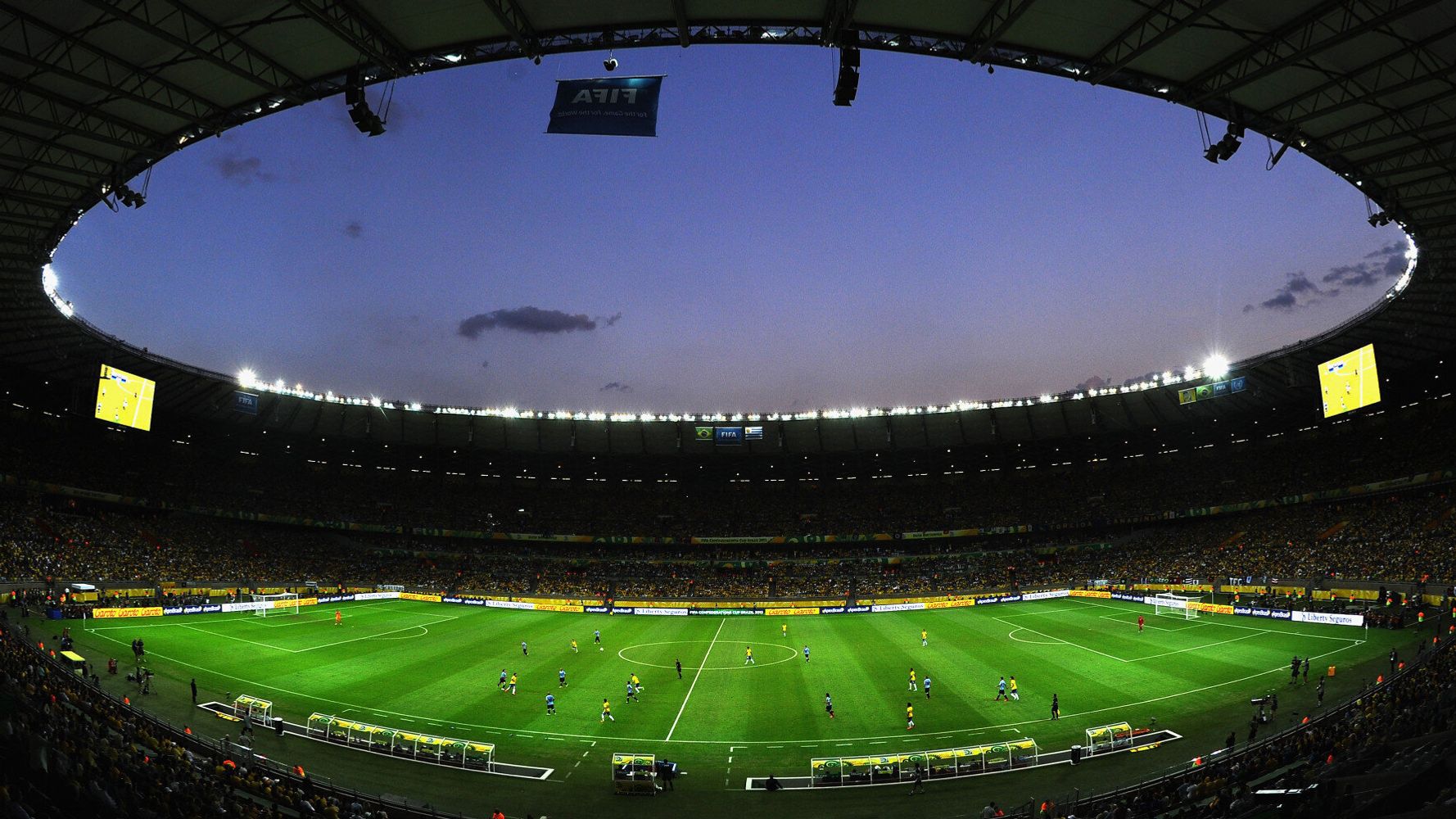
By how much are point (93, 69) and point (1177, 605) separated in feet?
220

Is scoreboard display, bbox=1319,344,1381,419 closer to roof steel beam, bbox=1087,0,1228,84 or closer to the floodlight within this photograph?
roof steel beam, bbox=1087,0,1228,84

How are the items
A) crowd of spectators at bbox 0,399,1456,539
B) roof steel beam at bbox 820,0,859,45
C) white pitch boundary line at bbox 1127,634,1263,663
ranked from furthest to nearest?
crowd of spectators at bbox 0,399,1456,539 → white pitch boundary line at bbox 1127,634,1263,663 → roof steel beam at bbox 820,0,859,45

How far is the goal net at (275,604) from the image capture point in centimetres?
5688

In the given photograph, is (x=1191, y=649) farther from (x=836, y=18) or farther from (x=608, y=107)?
(x=608, y=107)

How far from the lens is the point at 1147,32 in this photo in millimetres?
18516

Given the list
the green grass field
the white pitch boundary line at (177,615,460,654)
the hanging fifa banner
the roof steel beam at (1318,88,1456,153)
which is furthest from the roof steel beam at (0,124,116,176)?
the roof steel beam at (1318,88,1456,153)

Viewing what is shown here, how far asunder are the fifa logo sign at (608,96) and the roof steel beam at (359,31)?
5875 millimetres

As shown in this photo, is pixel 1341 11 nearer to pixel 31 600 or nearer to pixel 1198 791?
pixel 1198 791

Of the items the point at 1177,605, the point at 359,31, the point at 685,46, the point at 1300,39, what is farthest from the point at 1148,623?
the point at 359,31

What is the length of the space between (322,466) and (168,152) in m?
71.5

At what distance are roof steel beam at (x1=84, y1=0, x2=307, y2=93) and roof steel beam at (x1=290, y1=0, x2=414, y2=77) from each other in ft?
9.77

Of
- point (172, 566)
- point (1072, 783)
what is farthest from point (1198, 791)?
point (172, 566)

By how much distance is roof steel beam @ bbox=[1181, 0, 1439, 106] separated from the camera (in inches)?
666

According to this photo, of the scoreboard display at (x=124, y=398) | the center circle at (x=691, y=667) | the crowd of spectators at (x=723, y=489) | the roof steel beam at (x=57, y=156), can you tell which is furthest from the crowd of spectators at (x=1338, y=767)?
the scoreboard display at (x=124, y=398)
